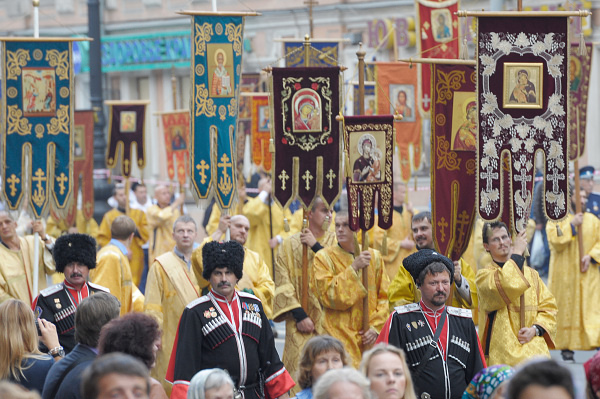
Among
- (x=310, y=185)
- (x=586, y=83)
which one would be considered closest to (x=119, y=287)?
(x=310, y=185)

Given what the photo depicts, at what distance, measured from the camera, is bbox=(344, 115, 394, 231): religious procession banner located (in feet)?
29.0

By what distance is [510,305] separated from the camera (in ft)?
26.2

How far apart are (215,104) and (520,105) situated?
10.2 ft

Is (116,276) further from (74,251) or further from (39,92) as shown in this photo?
(39,92)

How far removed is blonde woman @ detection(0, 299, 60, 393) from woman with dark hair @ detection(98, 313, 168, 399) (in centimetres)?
60

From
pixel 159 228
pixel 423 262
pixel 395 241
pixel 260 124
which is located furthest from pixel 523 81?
pixel 159 228

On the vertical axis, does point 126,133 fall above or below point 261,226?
above

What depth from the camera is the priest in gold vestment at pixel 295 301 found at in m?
8.84

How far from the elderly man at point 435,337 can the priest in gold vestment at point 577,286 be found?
564 centimetres

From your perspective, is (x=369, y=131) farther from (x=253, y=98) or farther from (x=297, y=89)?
(x=253, y=98)

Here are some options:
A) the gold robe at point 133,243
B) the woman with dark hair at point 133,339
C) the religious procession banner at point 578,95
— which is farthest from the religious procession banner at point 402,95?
the woman with dark hair at point 133,339

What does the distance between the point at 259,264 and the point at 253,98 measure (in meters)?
5.85

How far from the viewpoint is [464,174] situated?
861 centimetres

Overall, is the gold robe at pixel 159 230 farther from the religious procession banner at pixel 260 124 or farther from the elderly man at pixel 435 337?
the elderly man at pixel 435 337
